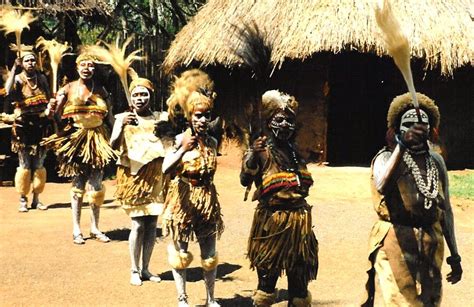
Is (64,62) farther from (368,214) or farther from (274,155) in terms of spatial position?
(274,155)

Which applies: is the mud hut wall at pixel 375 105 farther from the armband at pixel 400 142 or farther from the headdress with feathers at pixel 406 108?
the armband at pixel 400 142

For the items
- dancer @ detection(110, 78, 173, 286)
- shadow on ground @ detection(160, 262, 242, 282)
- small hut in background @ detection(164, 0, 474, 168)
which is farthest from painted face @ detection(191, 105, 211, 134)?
small hut in background @ detection(164, 0, 474, 168)

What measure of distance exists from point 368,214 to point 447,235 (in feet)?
16.7

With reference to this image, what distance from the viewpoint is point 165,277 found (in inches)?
229

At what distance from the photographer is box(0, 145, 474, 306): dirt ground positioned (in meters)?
5.25

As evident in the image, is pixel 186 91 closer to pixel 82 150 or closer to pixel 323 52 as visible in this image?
pixel 82 150

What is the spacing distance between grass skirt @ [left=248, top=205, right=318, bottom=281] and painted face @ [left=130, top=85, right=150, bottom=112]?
5.72ft

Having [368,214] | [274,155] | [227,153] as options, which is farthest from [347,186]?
[274,155]

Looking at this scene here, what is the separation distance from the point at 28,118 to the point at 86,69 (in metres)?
2.27

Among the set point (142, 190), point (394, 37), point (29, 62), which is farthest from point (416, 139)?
point (29, 62)

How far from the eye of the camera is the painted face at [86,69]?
6656 millimetres

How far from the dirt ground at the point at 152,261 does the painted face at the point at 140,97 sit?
1.46 metres

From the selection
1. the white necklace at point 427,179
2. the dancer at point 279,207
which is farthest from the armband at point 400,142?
the dancer at point 279,207

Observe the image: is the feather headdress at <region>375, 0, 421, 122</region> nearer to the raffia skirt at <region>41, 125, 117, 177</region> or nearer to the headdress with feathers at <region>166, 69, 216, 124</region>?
the headdress with feathers at <region>166, 69, 216, 124</region>
